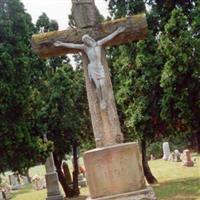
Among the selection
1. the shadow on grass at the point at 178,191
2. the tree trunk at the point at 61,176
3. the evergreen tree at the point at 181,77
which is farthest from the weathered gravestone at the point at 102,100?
the tree trunk at the point at 61,176

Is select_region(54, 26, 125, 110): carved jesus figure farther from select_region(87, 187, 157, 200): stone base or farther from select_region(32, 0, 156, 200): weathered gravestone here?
select_region(87, 187, 157, 200): stone base

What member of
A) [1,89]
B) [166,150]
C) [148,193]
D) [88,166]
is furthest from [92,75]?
[166,150]

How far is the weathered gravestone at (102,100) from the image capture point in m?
7.27

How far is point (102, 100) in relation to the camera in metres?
7.71

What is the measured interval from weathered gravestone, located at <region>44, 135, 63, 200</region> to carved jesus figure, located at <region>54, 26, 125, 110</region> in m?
10.8

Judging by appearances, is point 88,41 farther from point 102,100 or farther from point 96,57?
point 102,100

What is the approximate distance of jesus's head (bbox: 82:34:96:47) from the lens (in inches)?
319

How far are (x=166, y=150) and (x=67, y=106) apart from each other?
1587 centimetres

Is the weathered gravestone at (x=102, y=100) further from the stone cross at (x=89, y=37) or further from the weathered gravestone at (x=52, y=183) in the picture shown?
the weathered gravestone at (x=52, y=183)

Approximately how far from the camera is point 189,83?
47.3ft

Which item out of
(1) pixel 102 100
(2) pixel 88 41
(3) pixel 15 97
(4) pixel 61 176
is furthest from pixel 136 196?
(4) pixel 61 176

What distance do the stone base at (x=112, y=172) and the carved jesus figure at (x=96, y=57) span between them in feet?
2.48

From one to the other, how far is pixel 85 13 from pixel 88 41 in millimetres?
457

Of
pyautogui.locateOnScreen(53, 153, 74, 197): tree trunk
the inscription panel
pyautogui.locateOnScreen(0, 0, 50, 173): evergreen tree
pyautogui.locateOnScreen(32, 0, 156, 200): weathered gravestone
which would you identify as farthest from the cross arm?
pyautogui.locateOnScreen(53, 153, 74, 197): tree trunk
